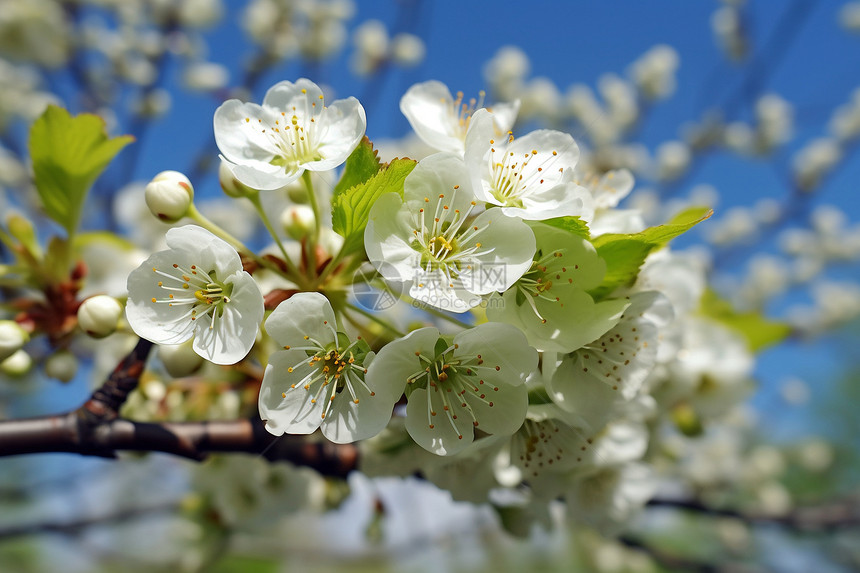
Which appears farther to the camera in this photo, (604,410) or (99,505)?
(99,505)

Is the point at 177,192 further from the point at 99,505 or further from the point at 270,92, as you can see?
the point at 99,505

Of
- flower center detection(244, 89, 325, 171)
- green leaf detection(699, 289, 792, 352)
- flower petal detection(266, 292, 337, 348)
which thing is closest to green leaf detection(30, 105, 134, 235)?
flower center detection(244, 89, 325, 171)

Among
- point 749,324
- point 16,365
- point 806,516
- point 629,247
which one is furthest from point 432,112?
point 806,516

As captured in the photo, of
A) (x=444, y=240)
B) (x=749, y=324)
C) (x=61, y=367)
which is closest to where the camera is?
(x=444, y=240)

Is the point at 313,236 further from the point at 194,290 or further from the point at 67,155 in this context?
the point at 67,155

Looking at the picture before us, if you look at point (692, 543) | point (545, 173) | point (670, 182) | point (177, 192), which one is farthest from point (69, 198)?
point (692, 543)
